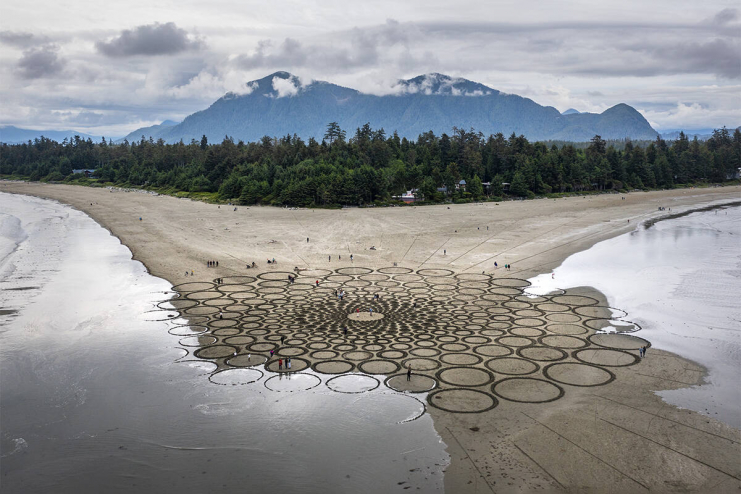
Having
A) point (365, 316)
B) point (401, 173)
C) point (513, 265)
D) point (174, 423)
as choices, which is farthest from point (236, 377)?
point (401, 173)

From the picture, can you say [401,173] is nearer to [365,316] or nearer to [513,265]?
[513,265]

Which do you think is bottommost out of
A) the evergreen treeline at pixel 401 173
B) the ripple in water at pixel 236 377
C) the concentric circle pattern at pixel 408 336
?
the ripple in water at pixel 236 377

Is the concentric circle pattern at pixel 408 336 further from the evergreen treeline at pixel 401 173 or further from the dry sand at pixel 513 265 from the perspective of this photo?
the evergreen treeline at pixel 401 173

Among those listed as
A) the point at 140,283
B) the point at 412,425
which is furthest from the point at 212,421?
the point at 140,283

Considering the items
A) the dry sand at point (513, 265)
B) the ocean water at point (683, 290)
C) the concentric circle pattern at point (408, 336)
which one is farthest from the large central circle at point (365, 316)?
the ocean water at point (683, 290)

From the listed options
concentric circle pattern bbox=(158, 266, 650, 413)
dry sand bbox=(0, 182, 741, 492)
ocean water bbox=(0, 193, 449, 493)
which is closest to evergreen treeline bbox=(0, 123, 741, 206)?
dry sand bbox=(0, 182, 741, 492)

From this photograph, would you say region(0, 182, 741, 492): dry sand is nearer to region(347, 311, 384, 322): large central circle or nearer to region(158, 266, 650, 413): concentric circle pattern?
region(158, 266, 650, 413): concentric circle pattern
